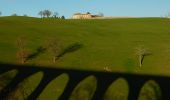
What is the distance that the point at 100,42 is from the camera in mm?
81625

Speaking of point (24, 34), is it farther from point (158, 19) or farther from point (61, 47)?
point (158, 19)

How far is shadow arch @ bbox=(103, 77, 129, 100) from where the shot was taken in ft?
160

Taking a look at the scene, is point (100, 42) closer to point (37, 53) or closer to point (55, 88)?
point (37, 53)

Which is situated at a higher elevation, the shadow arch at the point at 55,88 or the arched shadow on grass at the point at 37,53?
the arched shadow on grass at the point at 37,53

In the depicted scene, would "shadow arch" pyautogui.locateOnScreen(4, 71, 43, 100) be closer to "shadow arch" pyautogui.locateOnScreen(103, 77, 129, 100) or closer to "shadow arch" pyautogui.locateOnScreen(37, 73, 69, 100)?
"shadow arch" pyautogui.locateOnScreen(37, 73, 69, 100)

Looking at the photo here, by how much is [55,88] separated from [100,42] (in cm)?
3283

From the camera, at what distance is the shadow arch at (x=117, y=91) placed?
48678mm

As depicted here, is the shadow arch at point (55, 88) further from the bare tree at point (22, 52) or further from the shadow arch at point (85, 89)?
the bare tree at point (22, 52)

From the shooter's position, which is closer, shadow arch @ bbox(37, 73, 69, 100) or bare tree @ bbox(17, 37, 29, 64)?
shadow arch @ bbox(37, 73, 69, 100)

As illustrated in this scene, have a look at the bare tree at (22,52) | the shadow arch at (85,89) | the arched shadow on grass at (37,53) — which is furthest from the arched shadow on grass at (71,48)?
the shadow arch at (85,89)

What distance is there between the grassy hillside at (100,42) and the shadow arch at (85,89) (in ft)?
26.2

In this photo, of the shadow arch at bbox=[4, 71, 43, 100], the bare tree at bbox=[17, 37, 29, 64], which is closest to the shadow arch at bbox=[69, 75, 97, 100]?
the shadow arch at bbox=[4, 71, 43, 100]

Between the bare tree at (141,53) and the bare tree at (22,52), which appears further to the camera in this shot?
the bare tree at (141,53)

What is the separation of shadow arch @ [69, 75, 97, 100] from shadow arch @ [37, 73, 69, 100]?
1.84 m
